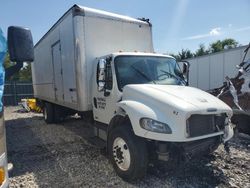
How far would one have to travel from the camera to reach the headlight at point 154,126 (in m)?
3.97

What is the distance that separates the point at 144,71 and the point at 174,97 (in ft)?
4.32

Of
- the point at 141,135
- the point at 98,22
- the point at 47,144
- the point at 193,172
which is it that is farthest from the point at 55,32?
the point at 193,172

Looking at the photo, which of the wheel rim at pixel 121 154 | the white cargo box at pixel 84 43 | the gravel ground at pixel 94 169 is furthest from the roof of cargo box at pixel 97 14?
the gravel ground at pixel 94 169

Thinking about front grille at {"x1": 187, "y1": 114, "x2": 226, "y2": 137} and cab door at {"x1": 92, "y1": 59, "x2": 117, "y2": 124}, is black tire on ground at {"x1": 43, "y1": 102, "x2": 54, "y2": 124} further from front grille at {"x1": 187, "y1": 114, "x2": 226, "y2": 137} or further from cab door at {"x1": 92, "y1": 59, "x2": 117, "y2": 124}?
front grille at {"x1": 187, "y1": 114, "x2": 226, "y2": 137}

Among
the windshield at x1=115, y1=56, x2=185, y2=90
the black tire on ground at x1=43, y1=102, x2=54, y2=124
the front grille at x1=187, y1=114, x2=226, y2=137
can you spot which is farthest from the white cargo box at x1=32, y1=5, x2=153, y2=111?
the front grille at x1=187, y1=114, x2=226, y2=137

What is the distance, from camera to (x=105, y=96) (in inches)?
219

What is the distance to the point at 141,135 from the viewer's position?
4145mm

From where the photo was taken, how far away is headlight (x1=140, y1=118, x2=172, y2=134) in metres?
3.97

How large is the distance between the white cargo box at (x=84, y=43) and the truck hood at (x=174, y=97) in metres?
1.62

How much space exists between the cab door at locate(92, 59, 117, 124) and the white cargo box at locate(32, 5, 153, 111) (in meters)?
0.32

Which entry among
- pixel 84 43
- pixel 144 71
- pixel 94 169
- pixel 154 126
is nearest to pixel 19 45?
pixel 154 126

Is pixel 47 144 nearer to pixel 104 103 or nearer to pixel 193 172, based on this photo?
pixel 104 103

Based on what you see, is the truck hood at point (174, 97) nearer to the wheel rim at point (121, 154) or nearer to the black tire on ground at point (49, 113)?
the wheel rim at point (121, 154)

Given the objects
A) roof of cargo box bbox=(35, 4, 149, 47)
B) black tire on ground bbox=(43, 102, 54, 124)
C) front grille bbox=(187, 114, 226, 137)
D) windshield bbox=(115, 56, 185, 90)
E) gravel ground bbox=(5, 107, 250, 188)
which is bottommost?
gravel ground bbox=(5, 107, 250, 188)
